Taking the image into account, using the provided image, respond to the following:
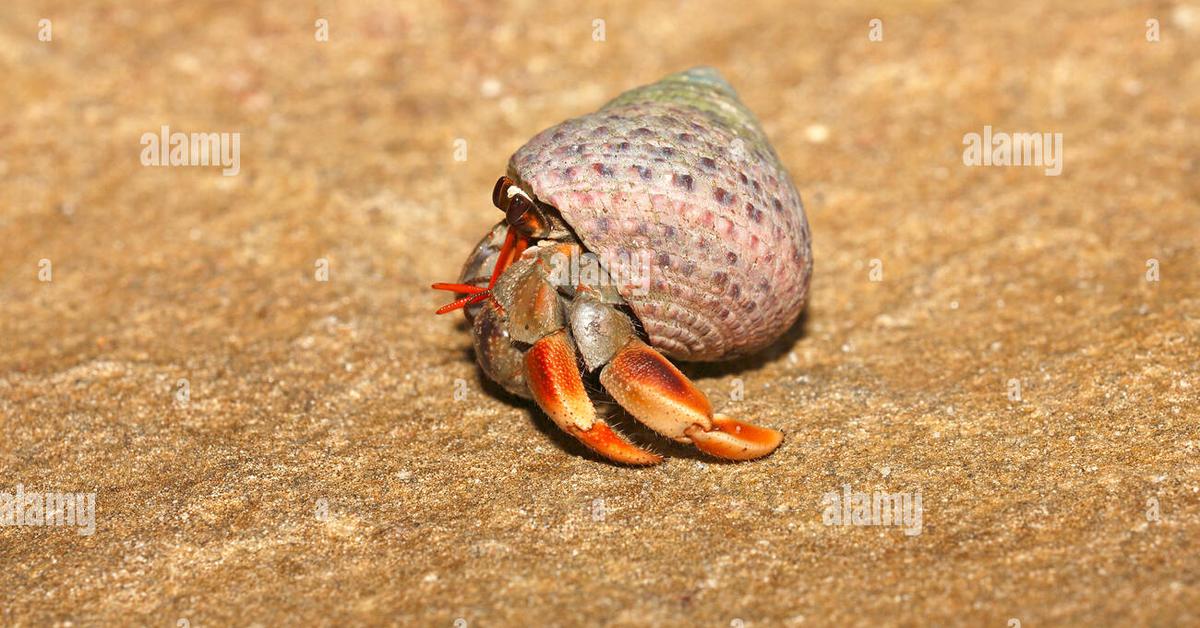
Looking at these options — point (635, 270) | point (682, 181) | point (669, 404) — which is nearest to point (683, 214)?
Result: point (682, 181)

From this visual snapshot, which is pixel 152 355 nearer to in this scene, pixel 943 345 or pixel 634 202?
pixel 634 202

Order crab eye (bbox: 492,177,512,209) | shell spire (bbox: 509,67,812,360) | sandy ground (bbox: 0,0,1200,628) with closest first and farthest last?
sandy ground (bbox: 0,0,1200,628), shell spire (bbox: 509,67,812,360), crab eye (bbox: 492,177,512,209)

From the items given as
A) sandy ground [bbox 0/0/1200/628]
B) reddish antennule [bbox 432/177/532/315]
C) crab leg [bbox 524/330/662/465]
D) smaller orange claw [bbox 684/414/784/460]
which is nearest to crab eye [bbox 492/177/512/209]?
reddish antennule [bbox 432/177/532/315]

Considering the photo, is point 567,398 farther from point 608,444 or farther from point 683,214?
point 683,214

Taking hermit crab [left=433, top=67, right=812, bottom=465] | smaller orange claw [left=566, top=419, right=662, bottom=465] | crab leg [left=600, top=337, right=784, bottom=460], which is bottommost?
smaller orange claw [left=566, top=419, right=662, bottom=465]

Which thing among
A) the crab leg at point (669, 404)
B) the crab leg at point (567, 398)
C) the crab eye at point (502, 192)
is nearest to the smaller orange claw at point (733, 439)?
the crab leg at point (669, 404)

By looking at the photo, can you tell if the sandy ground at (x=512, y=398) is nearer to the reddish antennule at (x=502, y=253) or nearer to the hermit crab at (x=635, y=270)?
the hermit crab at (x=635, y=270)

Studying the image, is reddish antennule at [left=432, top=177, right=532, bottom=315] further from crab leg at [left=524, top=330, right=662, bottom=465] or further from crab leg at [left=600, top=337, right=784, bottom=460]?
crab leg at [left=600, top=337, right=784, bottom=460]

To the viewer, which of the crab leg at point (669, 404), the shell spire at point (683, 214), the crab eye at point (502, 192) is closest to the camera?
the crab leg at point (669, 404)
